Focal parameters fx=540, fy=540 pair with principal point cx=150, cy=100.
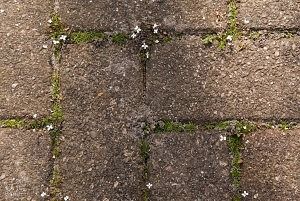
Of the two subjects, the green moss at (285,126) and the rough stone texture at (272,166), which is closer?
the rough stone texture at (272,166)

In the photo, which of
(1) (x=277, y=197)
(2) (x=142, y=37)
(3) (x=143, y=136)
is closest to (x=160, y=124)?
(3) (x=143, y=136)

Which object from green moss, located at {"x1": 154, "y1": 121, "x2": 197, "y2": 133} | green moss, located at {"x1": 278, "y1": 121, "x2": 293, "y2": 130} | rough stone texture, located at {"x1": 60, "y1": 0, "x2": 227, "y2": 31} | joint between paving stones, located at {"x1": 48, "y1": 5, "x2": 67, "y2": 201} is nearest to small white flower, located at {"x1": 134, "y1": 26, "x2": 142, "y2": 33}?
rough stone texture, located at {"x1": 60, "y1": 0, "x2": 227, "y2": 31}

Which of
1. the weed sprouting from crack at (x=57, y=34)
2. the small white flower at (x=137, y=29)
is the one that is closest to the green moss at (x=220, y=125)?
the small white flower at (x=137, y=29)

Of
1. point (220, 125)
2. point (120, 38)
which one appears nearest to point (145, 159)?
point (220, 125)

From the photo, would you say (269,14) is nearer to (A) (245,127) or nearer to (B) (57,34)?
(A) (245,127)

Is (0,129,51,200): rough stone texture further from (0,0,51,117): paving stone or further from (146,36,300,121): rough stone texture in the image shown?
(146,36,300,121): rough stone texture

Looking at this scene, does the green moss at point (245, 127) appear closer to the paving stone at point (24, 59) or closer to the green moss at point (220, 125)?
the green moss at point (220, 125)
